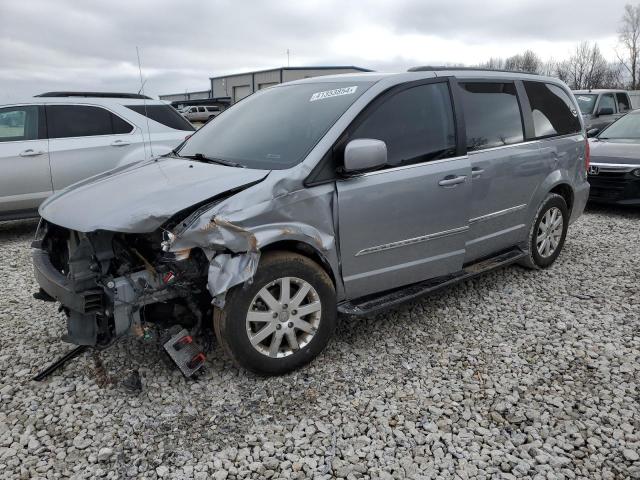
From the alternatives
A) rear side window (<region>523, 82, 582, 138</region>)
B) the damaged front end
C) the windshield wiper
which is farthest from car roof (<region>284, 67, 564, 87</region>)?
the damaged front end

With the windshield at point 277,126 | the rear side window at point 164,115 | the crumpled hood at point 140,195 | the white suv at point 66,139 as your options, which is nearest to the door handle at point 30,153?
the white suv at point 66,139

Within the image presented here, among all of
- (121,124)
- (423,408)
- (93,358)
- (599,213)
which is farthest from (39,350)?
(599,213)

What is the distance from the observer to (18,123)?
6.28m

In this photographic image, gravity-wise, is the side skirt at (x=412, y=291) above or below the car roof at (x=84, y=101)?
below

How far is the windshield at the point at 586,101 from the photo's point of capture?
A: 12516 mm

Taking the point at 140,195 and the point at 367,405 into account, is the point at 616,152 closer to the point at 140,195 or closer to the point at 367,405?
the point at 367,405

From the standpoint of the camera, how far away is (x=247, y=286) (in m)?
2.86

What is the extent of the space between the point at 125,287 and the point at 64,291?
38cm

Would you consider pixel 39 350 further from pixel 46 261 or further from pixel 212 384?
pixel 212 384

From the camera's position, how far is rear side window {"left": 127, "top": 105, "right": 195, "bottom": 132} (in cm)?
Result: 698

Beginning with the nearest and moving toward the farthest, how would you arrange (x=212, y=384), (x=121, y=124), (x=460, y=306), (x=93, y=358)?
(x=212, y=384) < (x=93, y=358) < (x=460, y=306) < (x=121, y=124)

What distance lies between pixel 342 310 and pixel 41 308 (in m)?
2.60

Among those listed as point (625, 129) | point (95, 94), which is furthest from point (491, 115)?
point (625, 129)

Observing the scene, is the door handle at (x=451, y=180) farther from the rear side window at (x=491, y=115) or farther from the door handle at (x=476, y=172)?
the rear side window at (x=491, y=115)
